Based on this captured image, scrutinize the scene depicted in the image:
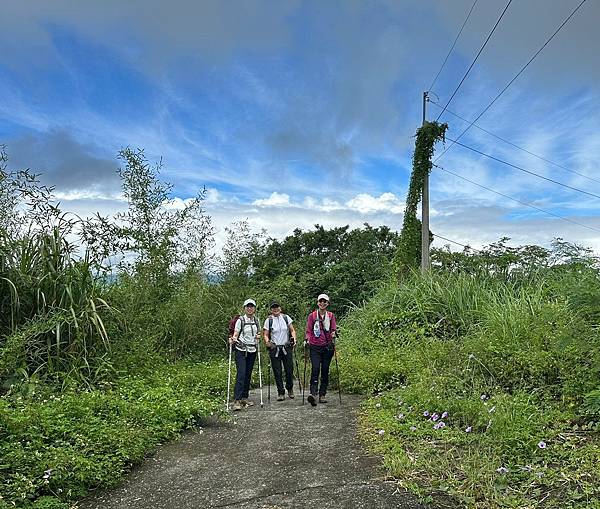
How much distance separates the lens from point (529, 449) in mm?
4469

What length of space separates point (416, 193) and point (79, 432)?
40.4 feet

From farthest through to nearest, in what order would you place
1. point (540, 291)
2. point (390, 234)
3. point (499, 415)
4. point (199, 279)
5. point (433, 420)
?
point (390, 234) → point (199, 279) → point (540, 291) → point (433, 420) → point (499, 415)

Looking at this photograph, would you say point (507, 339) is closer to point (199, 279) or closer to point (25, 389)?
point (25, 389)

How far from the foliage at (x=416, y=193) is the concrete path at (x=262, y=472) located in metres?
9.56

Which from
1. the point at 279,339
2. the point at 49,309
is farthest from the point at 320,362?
the point at 49,309

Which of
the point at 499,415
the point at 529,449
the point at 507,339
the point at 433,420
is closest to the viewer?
the point at 529,449

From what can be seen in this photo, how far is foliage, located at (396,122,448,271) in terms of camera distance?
15.2 metres

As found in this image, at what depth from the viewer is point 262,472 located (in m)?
4.68

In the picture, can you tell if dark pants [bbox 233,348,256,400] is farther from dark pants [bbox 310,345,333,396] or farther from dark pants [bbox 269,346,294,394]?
dark pants [bbox 310,345,333,396]

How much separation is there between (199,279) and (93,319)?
4849mm

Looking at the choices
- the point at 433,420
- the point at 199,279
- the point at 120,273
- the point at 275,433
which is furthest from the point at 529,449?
the point at 199,279

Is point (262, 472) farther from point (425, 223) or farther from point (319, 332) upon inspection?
point (425, 223)

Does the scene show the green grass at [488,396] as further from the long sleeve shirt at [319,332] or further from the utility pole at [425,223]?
the utility pole at [425,223]

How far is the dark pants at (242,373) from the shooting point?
729 cm
